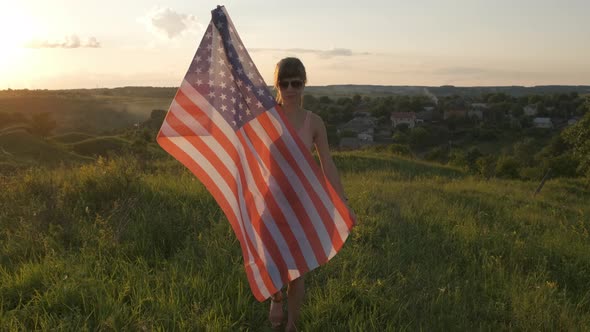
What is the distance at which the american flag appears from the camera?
3316mm

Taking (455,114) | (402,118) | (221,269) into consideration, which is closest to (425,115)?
(402,118)

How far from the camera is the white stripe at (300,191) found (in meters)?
3.31

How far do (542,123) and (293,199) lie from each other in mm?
102401

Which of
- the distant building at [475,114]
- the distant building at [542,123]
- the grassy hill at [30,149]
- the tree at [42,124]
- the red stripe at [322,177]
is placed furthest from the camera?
the distant building at [475,114]

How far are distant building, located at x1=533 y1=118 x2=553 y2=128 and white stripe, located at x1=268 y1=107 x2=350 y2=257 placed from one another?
325ft

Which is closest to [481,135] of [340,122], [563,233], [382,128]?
[382,128]

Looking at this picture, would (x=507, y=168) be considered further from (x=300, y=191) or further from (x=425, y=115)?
(x=425, y=115)

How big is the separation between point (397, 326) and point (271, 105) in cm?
201

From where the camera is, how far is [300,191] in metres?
3.32

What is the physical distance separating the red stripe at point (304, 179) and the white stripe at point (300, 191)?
0.02 metres

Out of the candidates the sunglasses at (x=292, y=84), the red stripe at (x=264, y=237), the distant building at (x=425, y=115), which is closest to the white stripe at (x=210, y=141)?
the red stripe at (x=264, y=237)

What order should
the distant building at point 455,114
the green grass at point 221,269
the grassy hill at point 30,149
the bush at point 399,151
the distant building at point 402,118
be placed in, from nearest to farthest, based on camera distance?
the green grass at point 221,269
the grassy hill at point 30,149
the bush at point 399,151
the distant building at point 455,114
the distant building at point 402,118

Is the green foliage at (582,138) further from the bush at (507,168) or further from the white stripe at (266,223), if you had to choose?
the white stripe at (266,223)

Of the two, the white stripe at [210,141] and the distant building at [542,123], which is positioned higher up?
the white stripe at [210,141]
